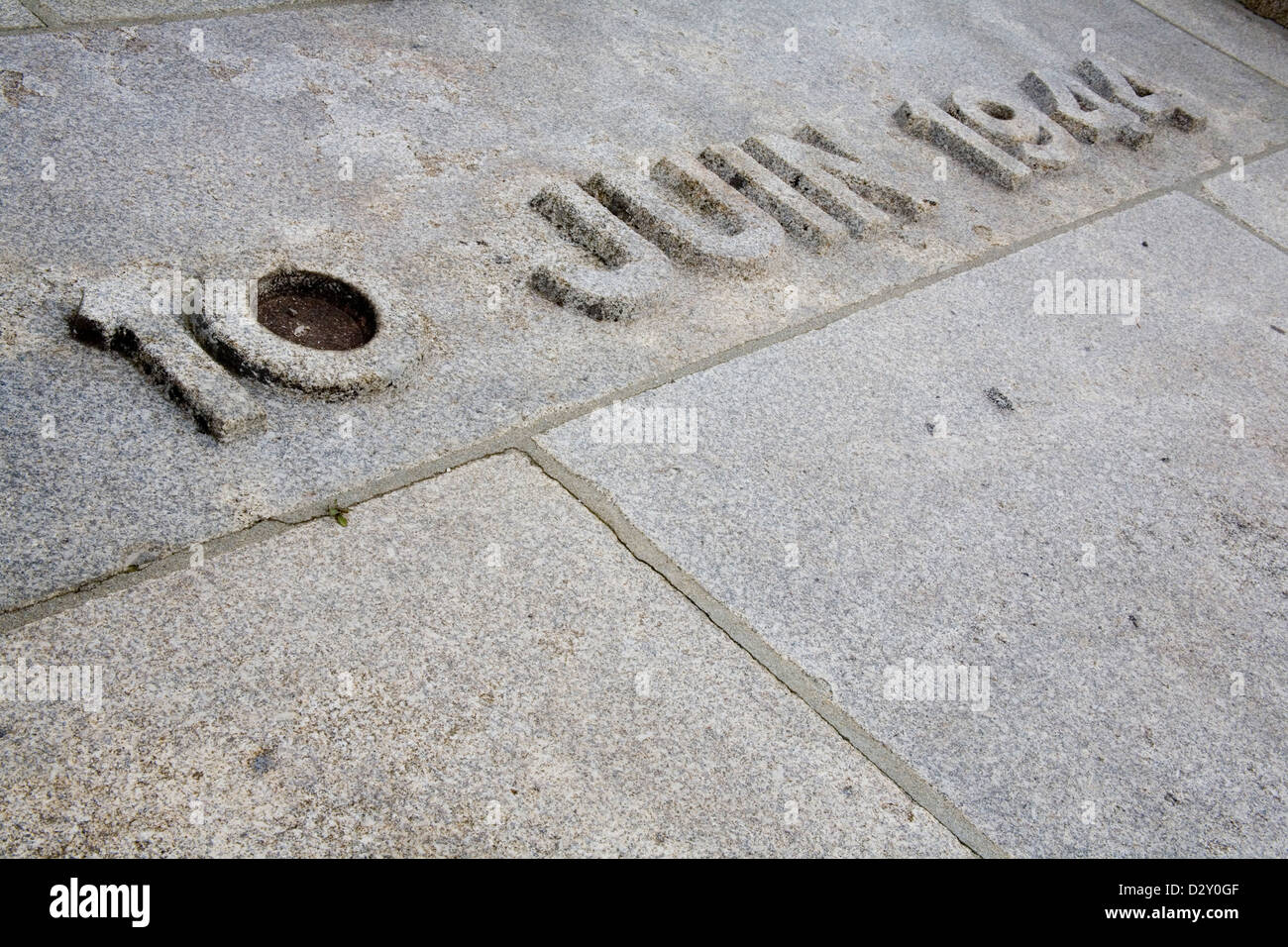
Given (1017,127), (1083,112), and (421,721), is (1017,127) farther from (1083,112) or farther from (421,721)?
(421,721)

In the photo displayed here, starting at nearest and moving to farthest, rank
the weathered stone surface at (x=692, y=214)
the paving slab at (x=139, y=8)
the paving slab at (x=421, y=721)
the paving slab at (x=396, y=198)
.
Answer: the paving slab at (x=421, y=721) → the paving slab at (x=396, y=198) → the weathered stone surface at (x=692, y=214) → the paving slab at (x=139, y=8)

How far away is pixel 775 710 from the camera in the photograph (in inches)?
106

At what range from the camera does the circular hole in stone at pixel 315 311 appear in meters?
3.43

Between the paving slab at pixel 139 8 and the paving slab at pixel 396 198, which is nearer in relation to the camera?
the paving slab at pixel 396 198

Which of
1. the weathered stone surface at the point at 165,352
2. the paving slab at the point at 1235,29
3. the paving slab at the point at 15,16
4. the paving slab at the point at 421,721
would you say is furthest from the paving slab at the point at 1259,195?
the paving slab at the point at 15,16

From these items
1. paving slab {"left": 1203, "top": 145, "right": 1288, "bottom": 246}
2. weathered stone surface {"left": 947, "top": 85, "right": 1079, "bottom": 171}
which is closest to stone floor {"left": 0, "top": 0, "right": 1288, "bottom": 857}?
weathered stone surface {"left": 947, "top": 85, "right": 1079, "bottom": 171}

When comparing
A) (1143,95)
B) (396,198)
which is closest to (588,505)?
(396,198)

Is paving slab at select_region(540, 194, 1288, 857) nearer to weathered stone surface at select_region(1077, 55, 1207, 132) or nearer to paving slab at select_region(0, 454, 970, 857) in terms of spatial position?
paving slab at select_region(0, 454, 970, 857)

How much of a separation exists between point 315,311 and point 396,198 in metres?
0.73

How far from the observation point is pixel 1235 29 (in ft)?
25.9

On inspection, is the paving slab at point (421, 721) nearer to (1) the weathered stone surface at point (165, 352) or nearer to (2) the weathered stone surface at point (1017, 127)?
(1) the weathered stone surface at point (165, 352)

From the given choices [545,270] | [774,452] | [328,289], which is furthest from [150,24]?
[774,452]

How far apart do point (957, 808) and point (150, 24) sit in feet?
14.1

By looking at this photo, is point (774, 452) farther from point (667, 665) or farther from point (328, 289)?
point (328, 289)
